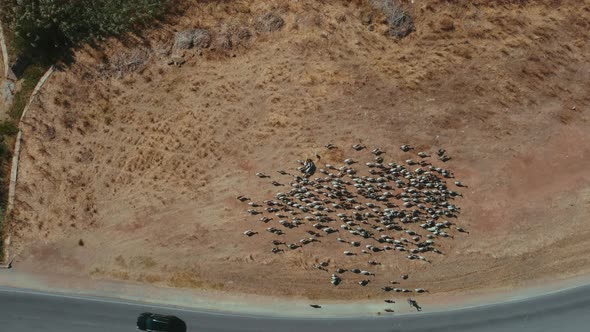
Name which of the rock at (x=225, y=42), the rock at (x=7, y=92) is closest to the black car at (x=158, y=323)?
the rock at (x=7, y=92)

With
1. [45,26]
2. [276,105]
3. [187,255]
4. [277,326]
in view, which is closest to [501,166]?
[276,105]

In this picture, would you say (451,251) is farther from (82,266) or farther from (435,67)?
(82,266)

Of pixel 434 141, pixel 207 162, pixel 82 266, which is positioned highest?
pixel 434 141

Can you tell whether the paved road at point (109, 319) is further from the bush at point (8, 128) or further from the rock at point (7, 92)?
the rock at point (7, 92)

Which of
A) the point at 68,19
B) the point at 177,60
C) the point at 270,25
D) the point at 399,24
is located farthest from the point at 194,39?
the point at 399,24

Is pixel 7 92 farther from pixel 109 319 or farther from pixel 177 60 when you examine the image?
pixel 109 319

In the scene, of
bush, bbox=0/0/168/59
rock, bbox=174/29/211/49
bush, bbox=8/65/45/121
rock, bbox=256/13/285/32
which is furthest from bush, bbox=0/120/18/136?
rock, bbox=256/13/285/32
